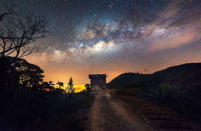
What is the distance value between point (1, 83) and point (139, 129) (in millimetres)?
7434

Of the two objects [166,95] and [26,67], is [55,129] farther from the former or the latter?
[166,95]

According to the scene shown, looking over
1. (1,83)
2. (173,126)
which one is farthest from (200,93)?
(1,83)

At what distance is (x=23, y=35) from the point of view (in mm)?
10172

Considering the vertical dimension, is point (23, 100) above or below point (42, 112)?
above

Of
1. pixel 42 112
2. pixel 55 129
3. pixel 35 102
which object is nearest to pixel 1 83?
pixel 35 102

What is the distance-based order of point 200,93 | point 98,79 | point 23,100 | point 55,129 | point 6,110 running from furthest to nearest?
point 98,79 → point 200,93 → point 23,100 → point 6,110 → point 55,129

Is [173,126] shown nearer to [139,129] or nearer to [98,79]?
[139,129]

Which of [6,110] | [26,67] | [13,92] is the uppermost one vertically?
[26,67]

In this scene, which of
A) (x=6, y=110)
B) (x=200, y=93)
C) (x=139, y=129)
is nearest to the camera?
(x=139, y=129)

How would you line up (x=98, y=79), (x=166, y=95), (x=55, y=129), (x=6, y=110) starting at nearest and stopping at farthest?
(x=55, y=129), (x=6, y=110), (x=166, y=95), (x=98, y=79)

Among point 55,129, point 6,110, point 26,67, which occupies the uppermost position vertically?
point 26,67

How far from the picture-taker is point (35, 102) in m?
5.86

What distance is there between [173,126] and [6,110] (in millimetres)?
7227

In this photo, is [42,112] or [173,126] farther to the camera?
[42,112]
